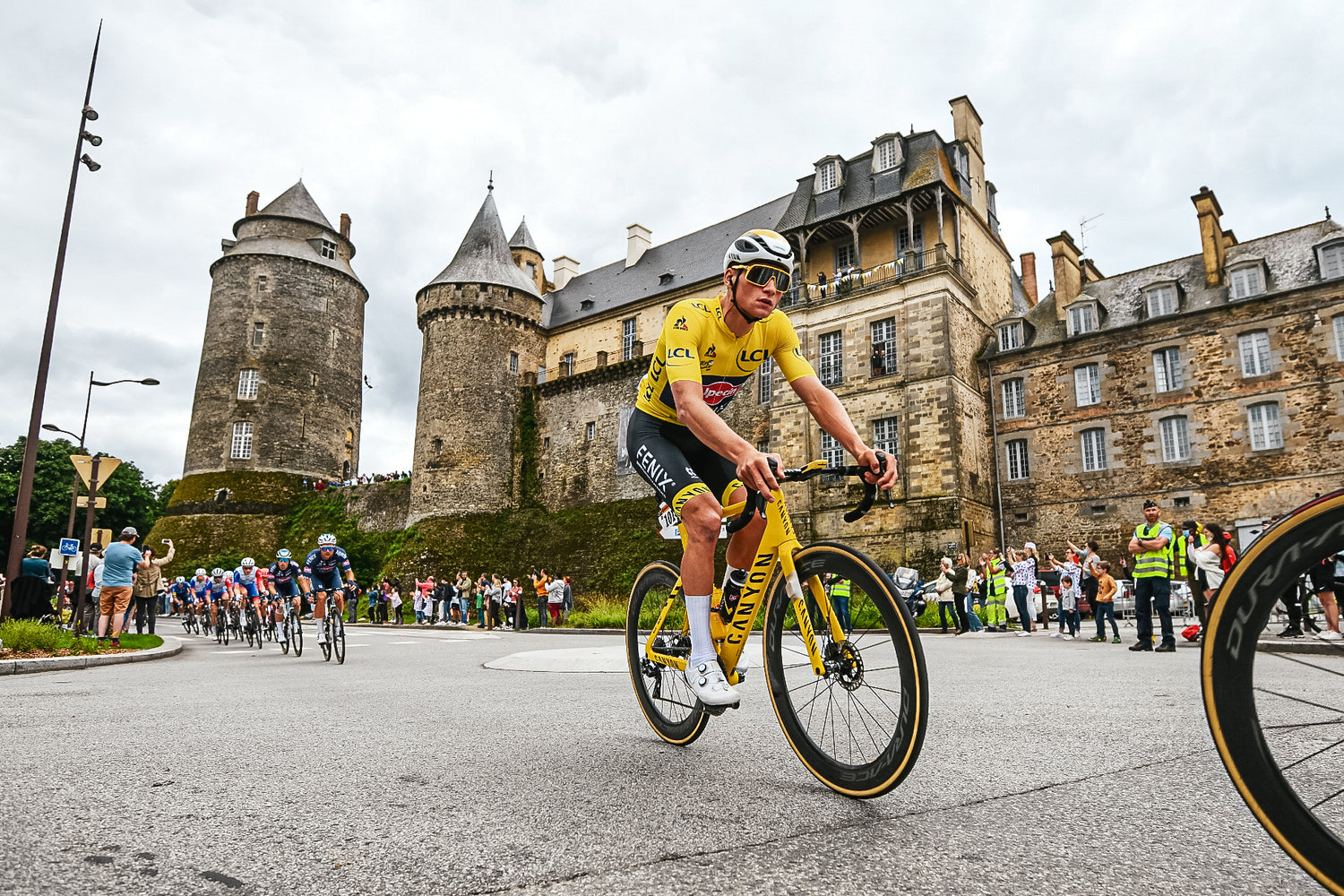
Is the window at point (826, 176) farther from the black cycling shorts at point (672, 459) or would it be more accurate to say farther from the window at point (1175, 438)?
the black cycling shorts at point (672, 459)

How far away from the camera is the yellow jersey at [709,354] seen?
362cm

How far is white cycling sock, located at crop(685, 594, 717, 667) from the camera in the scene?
3.51m

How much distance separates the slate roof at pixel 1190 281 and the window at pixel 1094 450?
12.9 feet

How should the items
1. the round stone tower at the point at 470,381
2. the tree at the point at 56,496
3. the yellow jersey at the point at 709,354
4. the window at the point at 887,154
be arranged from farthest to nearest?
the tree at the point at 56,496 < the round stone tower at the point at 470,381 < the window at the point at 887,154 < the yellow jersey at the point at 709,354

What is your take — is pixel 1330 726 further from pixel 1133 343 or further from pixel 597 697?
pixel 1133 343

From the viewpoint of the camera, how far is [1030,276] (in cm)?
3988

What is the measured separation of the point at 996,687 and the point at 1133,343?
2877cm

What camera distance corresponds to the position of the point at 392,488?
155 ft

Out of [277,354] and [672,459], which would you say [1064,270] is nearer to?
[672,459]

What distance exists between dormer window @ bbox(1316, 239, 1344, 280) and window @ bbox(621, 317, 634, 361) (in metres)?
28.8

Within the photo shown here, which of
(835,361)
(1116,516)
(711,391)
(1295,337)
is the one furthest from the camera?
(835,361)

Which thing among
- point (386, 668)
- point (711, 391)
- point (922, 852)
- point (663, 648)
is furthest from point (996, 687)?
point (386, 668)

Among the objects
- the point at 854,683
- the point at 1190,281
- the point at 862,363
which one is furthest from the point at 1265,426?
the point at 854,683

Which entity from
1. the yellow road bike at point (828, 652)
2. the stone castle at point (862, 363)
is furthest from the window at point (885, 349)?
the yellow road bike at point (828, 652)
